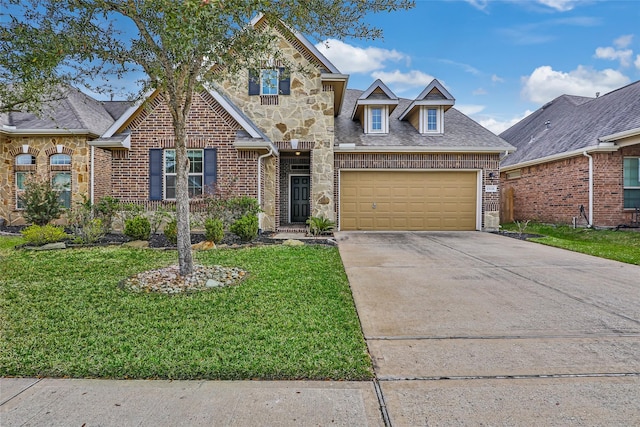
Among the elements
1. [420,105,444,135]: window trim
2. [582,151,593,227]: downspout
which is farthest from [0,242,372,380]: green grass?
[582,151,593,227]: downspout

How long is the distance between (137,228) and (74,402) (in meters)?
7.89

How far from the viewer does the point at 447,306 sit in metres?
4.85

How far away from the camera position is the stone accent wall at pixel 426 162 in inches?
539

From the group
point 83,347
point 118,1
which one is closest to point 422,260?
point 83,347

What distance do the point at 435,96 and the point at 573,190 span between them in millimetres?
6726

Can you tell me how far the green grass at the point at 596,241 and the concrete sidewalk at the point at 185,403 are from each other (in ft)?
27.4

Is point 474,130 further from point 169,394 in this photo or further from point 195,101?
point 169,394

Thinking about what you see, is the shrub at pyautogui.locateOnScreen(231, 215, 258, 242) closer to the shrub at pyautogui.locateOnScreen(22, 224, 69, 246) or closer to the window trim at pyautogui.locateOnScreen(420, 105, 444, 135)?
the shrub at pyautogui.locateOnScreen(22, 224, 69, 246)

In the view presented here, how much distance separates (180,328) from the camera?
13.0 ft

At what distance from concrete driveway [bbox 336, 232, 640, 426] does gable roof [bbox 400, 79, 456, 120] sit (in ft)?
27.3

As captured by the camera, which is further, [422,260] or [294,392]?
[422,260]

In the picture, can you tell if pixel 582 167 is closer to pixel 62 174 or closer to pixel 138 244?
pixel 138 244

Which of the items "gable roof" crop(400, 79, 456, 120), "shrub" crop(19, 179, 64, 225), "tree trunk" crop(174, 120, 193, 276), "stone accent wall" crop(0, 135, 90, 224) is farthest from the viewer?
"stone accent wall" crop(0, 135, 90, 224)

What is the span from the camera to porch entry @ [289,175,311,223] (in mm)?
14812
